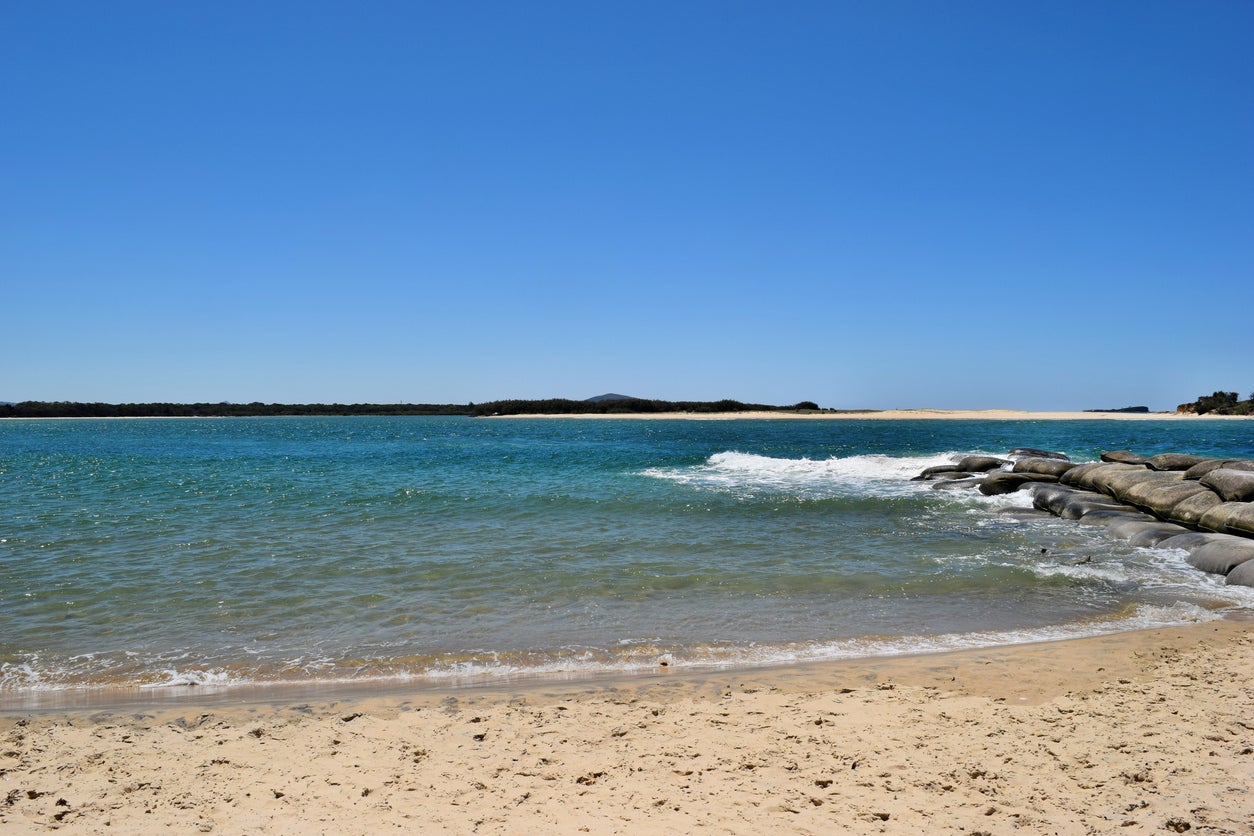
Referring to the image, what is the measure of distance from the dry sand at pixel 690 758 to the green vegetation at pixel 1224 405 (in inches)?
3663

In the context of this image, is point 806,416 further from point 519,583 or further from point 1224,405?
point 519,583

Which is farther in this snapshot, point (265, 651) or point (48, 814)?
point (265, 651)

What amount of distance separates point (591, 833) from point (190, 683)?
4694 mm

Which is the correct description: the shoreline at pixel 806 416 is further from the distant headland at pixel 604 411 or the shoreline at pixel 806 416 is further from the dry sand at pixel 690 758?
the dry sand at pixel 690 758

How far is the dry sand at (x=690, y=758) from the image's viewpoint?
4.07 meters

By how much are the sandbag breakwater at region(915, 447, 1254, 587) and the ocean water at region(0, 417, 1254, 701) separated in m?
0.49

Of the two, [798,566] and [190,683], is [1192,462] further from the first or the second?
[190,683]

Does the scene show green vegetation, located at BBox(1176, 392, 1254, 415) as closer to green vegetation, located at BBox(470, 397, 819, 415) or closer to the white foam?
green vegetation, located at BBox(470, 397, 819, 415)

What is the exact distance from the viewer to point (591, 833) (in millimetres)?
3889

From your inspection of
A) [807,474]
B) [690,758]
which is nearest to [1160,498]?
[807,474]

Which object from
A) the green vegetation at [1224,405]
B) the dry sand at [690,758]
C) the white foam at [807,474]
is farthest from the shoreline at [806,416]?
the dry sand at [690,758]

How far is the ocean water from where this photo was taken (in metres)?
7.39

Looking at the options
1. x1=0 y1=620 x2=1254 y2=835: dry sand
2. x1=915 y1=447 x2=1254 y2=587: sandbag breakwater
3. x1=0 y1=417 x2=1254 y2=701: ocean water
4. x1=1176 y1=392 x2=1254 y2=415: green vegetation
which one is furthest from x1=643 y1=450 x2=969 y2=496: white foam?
x1=1176 y1=392 x2=1254 y2=415: green vegetation

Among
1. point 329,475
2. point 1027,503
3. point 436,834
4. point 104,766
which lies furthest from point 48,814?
point 329,475
